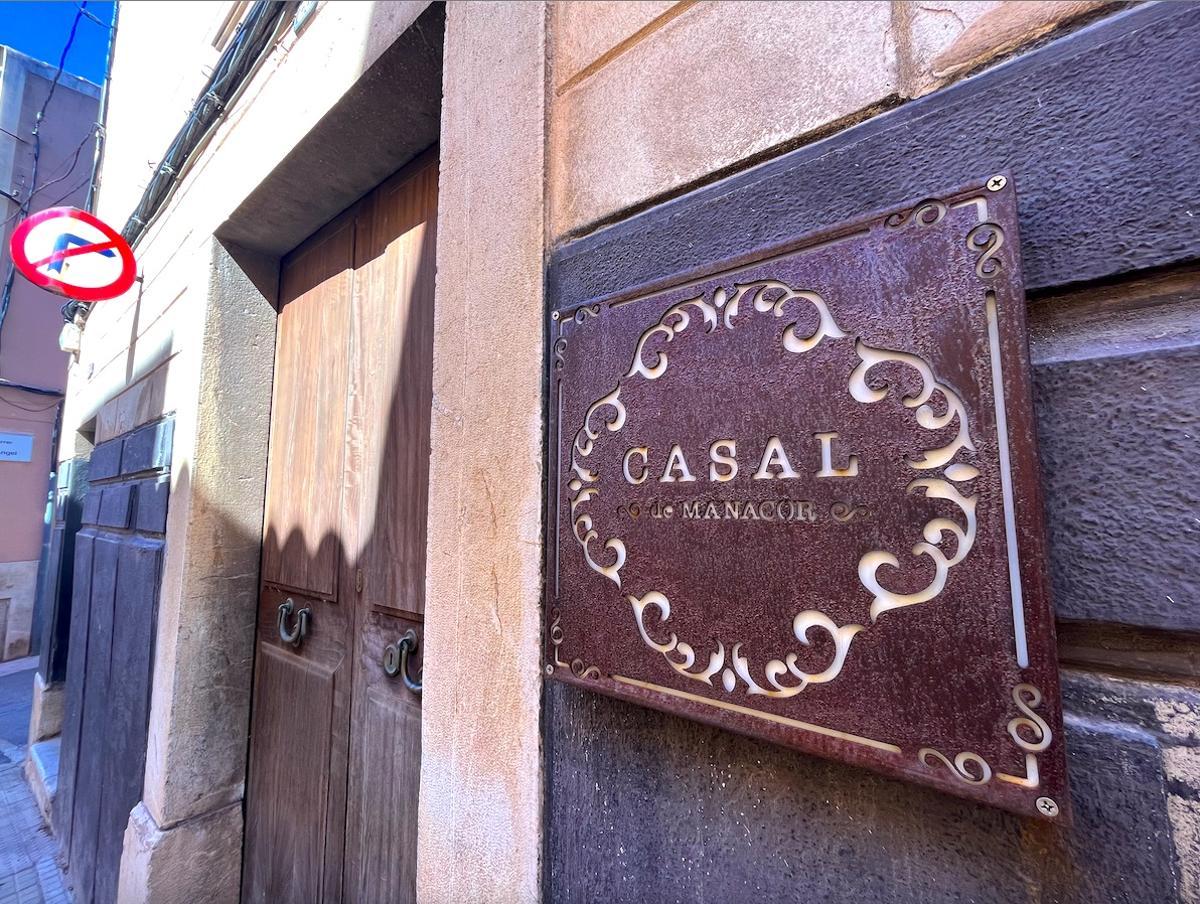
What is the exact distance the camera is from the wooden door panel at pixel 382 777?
1.35 metres

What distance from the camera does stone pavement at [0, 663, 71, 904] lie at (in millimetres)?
2721

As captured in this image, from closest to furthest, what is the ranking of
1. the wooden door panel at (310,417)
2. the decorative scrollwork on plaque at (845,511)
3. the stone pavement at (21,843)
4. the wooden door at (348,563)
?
the decorative scrollwork on plaque at (845,511) → the wooden door at (348,563) → the wooden door panel at (310,417) → the stone pavement at (21,843)

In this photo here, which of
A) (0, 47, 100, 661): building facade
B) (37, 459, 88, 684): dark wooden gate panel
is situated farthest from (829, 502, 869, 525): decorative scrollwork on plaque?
(0, 47, 100, 661): building facade

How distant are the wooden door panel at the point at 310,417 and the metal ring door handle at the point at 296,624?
0.27 feet

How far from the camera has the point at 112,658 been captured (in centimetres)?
260

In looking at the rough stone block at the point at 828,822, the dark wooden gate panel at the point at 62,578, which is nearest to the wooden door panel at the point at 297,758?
the rough stone block at the point at 828,822

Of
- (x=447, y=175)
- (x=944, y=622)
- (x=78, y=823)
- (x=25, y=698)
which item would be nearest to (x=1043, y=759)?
(x=944, y=622)

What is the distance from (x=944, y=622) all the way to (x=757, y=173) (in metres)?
0.63

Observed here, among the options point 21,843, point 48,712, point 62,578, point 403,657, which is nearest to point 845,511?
point 403,657

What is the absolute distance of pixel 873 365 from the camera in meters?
0.56

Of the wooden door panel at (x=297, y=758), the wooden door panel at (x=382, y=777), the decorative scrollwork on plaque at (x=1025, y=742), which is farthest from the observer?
the wooden door panel at (x=297, y=758)

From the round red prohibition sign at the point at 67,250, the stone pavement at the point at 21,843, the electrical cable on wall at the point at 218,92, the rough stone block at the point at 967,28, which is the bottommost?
the stone pavement at the point at 21,843

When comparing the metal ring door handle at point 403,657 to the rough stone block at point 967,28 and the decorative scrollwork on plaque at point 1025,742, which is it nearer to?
the decorative scrollwork on plaque at point 1025,742

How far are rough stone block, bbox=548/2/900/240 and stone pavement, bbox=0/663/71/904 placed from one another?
428cm
